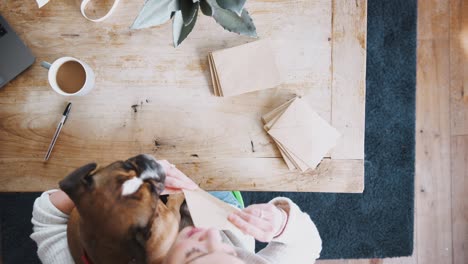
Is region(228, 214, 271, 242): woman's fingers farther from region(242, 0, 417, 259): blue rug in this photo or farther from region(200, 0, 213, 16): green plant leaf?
region(242, 0, 417, 259): blue rug

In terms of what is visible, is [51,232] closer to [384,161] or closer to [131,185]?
[131,185]

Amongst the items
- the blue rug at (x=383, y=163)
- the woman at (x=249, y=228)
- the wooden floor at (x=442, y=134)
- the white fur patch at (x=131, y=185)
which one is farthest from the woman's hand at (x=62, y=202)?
the wooden floor at (x=442, y=134)

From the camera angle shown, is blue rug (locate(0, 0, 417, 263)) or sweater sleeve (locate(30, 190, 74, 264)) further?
blue rug (locate(0, 0, 417, 263))

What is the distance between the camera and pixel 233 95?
100cm

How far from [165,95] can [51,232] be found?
40cm

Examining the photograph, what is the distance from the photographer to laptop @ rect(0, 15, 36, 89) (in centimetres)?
98

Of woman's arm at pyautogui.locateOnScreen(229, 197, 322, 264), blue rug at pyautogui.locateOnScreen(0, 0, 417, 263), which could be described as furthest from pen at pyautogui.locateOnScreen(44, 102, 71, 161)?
blue rug at pyautogui.locateOnScreen(0, 0, 417, 263)

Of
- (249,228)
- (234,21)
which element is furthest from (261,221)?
(234,21)

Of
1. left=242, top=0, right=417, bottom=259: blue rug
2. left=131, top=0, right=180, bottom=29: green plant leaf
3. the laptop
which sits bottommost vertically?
left=242, top=0, right=417, bottom=259: blue rug

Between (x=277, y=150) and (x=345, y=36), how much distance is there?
313 millimetres

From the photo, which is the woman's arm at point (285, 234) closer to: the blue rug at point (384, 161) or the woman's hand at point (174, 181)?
the woman's hand at point (174, 181)

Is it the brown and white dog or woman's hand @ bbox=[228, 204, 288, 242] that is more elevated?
the brown and white dog

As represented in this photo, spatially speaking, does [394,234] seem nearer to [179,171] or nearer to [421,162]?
[421,162]

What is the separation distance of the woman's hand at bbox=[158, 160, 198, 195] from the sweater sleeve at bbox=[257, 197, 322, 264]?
226mm
